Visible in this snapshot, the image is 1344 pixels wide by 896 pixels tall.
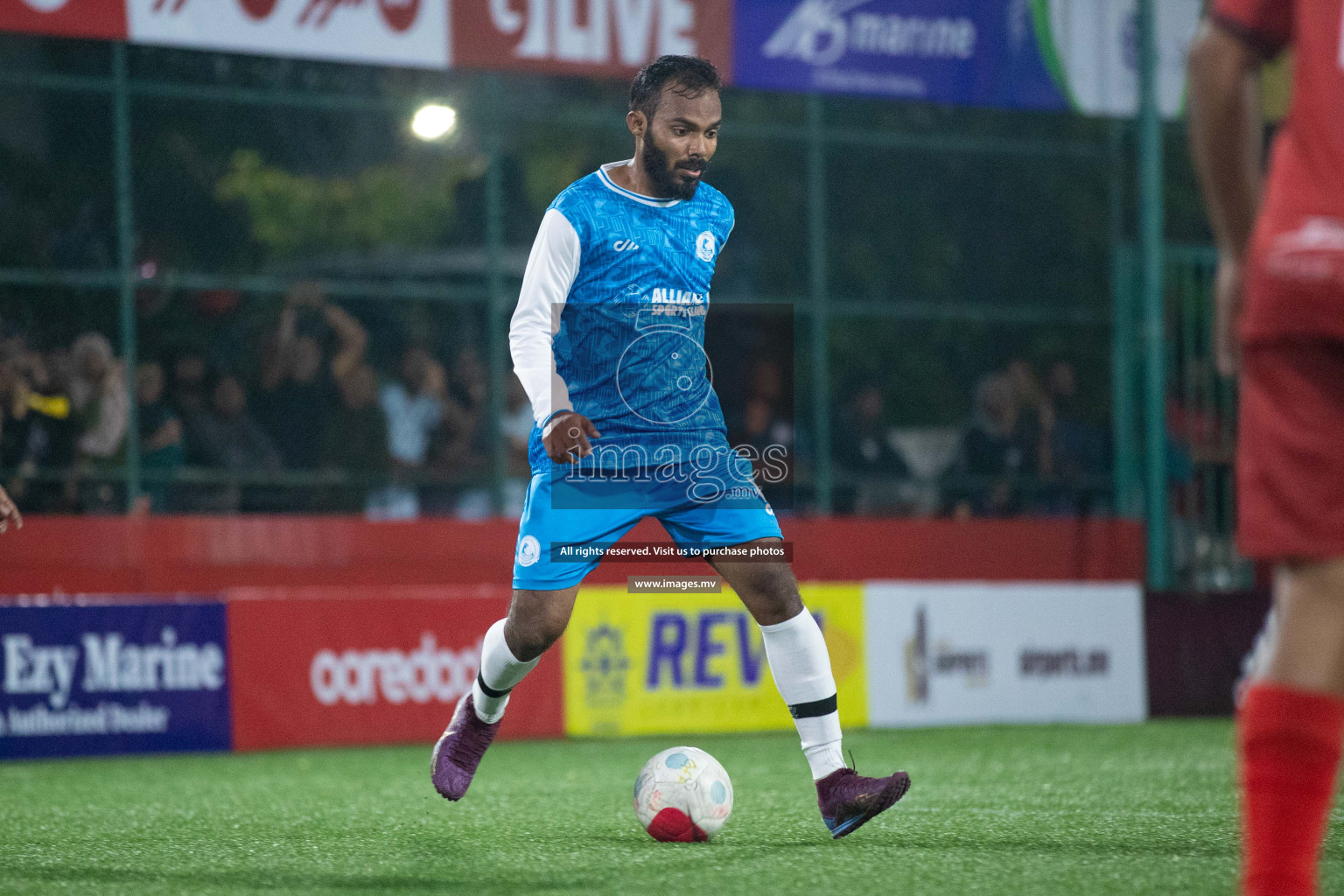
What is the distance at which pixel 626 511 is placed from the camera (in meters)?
4.91

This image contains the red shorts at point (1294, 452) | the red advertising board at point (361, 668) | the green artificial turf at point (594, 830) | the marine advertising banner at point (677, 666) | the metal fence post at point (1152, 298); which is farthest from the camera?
the metal fence post at point (1152, 298)

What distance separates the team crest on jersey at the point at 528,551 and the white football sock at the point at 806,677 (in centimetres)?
66

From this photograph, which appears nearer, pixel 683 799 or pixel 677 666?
pixel 683 799

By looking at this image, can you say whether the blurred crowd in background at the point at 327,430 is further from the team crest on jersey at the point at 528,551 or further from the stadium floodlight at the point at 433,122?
the team crest on jersey at the point at 528,551

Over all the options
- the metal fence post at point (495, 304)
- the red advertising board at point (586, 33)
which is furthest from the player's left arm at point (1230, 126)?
the metal fence post at point (495, 304)

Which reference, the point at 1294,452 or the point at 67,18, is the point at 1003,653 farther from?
the point at 1294,452

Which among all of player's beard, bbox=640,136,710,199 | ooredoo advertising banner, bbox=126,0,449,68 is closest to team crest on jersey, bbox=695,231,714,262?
player's beard, bbox=640,136,710,199

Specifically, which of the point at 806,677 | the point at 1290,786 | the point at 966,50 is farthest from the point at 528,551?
the point at 966,50

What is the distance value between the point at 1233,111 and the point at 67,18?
28.5 feet

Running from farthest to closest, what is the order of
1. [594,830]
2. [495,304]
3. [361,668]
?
[495,304], [361,668], [594,830]

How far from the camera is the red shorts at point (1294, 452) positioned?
2.65 metres

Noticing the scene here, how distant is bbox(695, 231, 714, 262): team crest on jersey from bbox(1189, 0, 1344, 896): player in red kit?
240cm

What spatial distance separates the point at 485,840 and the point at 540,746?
4.23 meters

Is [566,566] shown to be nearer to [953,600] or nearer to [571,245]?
[571,245]
